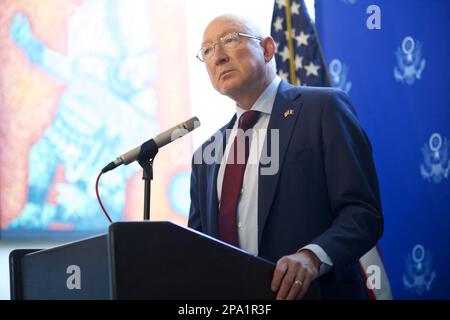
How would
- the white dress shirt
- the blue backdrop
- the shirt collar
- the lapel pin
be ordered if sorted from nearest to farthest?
the white dress shirt
the lapel pin
the shirt collar
the blue backdrop

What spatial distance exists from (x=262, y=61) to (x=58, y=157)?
1.92 metres

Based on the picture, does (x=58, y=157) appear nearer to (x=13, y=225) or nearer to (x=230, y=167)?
(x=13, y=225)

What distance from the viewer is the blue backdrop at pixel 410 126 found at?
319 centimetres

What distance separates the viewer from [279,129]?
2.21 metres

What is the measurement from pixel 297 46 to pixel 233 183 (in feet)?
5.30

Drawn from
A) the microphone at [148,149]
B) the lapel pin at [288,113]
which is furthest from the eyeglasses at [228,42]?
the microphone at [148,149]

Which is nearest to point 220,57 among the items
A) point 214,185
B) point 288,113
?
point 288,113

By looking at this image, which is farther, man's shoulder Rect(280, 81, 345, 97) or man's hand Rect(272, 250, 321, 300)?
man's shoulder Rect(280, 81, 345, 97)

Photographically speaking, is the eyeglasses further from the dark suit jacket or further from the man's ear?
the dark suit jacket

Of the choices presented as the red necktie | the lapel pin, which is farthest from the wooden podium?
the lapel pin

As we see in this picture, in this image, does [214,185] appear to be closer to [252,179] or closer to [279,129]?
[252,179]

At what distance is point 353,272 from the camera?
2004mm

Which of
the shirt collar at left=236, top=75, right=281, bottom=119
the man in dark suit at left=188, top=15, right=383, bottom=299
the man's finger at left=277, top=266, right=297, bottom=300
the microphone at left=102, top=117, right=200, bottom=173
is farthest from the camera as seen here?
the shirt collar at left=236, top=75, right=281, bottom=119

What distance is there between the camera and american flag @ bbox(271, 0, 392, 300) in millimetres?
3512
